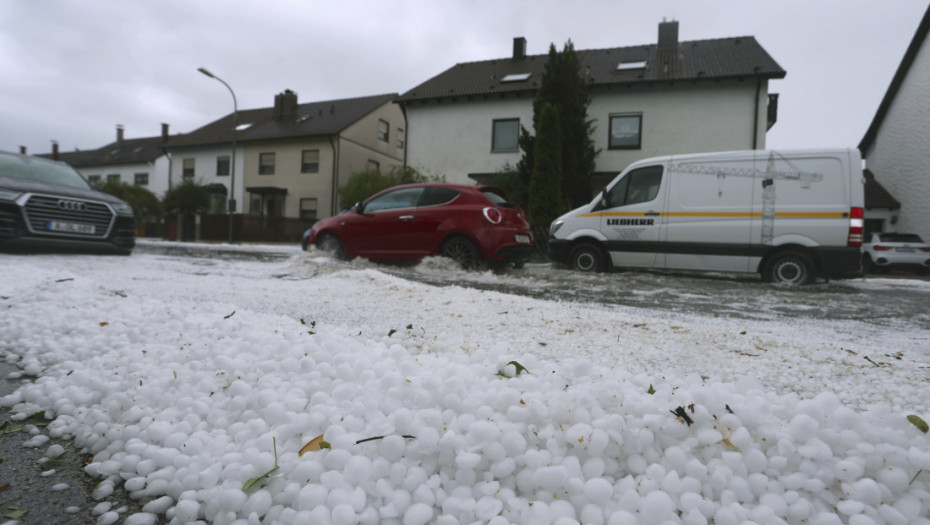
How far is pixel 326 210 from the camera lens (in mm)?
25000

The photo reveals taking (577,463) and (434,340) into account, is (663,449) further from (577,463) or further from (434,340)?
(434,340)

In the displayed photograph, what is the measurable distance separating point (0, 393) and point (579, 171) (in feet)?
46.1

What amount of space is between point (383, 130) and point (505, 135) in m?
12.9

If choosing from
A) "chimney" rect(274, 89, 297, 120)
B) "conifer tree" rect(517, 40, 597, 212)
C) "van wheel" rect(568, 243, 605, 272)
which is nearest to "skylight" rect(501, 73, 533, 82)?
"conifer tree" rect(517, 40, 597, 212)

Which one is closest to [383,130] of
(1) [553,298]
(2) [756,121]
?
(2) [756,121]

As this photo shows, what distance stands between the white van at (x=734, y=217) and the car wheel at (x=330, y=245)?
382 centimetres

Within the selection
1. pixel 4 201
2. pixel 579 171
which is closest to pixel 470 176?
pixel 579 171

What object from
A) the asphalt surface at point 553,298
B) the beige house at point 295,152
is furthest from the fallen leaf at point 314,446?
the beige house at point 295,152

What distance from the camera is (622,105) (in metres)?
16.0

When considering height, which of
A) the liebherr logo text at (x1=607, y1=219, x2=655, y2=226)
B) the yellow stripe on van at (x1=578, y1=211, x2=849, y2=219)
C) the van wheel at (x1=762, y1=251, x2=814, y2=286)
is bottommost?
the van wheel at (x1=762, y1=251, x2=814, y2=286)

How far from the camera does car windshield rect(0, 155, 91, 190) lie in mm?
7090

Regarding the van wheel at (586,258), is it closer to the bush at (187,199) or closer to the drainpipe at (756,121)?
the drainpipe at (756,121)

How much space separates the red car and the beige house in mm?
Result: 16694

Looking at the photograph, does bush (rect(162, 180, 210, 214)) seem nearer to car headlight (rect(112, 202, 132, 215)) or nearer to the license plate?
car headlight (rect(112, 202, 132, 215))
